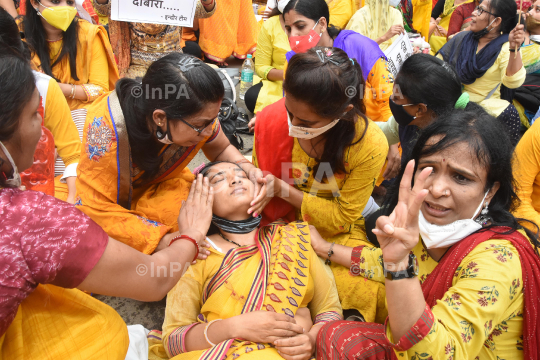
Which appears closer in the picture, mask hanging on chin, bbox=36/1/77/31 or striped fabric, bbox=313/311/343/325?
striped fabric, bbox=313/311/343/325

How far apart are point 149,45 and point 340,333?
3726mm

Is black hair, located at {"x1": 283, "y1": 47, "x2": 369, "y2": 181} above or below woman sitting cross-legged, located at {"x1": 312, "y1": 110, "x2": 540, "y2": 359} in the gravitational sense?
above

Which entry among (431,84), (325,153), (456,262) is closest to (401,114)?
(431,84)

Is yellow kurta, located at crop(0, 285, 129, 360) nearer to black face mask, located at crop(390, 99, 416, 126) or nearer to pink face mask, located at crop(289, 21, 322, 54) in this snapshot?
black face mask, located at crop(390, 99, 416, 126)

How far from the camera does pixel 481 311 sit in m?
1.44

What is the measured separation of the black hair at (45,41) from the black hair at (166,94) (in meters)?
1.72

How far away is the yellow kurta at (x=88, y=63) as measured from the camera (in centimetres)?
362

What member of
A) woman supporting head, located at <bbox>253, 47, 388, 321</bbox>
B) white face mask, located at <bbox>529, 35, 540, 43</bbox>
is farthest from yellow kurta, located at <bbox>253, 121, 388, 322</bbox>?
white face mask, located at <bbox>529, 35, 540, 43</bbox>

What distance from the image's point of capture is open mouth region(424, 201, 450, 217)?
174 cm

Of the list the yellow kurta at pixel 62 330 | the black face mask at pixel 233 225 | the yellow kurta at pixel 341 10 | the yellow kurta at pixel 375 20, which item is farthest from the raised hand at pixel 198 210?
the yellow kurta at pixel 341 10

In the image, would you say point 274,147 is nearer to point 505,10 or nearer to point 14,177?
point 14,177

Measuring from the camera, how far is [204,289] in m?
2.18

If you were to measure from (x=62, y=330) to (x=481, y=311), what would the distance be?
1591 millimetres

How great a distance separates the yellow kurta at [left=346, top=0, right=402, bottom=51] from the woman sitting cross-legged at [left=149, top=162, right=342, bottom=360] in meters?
3.41
